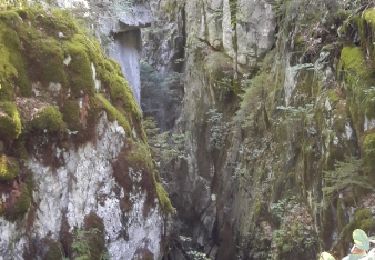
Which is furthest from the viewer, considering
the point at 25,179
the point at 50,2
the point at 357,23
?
the point at 50,2

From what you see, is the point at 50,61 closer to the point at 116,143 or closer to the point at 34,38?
the point at 34,38

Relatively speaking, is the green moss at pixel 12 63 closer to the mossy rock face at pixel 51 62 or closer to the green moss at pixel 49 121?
the mossy rock face at pixel 51 62

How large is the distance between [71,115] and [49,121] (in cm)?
52

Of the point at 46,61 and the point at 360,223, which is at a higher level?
the point at 46,61

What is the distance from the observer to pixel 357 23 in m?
7.57

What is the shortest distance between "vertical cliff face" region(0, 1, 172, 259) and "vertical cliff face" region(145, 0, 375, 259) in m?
2.76

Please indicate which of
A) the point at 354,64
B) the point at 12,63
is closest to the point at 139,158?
the point at 12,63

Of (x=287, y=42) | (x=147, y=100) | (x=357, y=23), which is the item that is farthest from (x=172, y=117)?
(x=357, y=23)

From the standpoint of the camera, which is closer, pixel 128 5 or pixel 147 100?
pixel 128 5

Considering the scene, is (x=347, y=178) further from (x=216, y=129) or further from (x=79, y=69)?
(x=216, y=129)

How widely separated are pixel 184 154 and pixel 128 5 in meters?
5.01

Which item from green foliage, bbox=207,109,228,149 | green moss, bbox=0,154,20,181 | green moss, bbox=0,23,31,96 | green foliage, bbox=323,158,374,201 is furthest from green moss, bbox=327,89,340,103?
green foliage, bbox=207,109,228,149

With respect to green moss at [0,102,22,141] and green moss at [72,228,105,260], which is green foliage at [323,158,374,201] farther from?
green moss at [0,102,22,141]

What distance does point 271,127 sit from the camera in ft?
37.5
